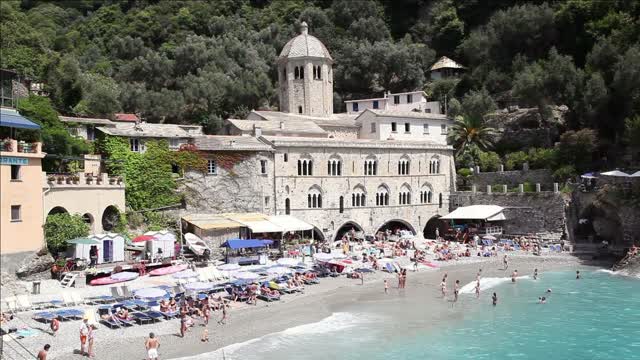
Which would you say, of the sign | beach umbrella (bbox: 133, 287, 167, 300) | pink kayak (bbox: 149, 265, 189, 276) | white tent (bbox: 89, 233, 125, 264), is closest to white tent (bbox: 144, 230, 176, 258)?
white tent (bbox: 89, 233, 125, 264)

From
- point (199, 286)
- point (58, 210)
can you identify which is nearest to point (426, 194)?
point (199, 286)

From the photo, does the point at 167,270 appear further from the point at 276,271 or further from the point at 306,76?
the point at 306,76

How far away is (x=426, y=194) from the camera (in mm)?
50219

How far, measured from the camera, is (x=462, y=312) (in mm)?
28984

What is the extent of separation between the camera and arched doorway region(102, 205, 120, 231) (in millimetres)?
35188

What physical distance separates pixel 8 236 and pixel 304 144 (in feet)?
67.7

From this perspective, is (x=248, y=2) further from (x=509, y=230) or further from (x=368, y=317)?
(x=368, y=317)

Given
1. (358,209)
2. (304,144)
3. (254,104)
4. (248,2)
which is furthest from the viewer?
(248,2)

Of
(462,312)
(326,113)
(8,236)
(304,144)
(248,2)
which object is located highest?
(248,2)

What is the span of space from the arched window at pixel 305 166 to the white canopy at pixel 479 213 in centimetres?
1204

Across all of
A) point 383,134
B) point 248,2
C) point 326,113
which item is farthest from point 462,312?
point 248,2

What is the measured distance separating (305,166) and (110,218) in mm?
14220

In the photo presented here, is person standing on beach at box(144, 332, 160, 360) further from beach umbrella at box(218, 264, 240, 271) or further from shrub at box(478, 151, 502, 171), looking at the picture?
shrub at box(478, 151, 502, 171)

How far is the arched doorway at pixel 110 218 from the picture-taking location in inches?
1385
